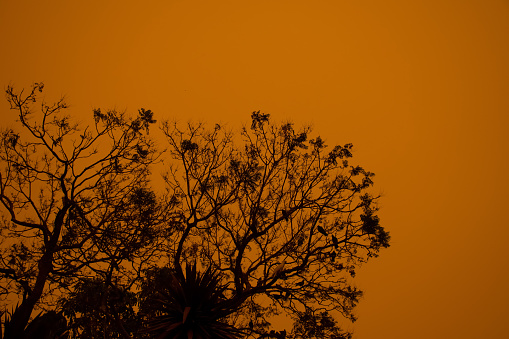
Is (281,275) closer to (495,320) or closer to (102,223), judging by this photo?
(102,223)

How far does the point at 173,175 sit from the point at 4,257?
4932 mm

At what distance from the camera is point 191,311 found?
6.33 metres

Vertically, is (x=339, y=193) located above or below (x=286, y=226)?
above

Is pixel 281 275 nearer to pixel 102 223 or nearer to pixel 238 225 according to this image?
pixel 238 225

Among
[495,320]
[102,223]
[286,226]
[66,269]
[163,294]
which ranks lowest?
[163,294]

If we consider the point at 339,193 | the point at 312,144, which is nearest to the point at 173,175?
the point at 312,144

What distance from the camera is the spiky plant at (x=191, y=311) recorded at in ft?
19.9

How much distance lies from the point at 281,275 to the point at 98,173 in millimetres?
5793

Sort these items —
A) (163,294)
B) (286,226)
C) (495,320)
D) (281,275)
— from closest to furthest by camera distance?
(163,294), (281,275), (286,226), (495,320)

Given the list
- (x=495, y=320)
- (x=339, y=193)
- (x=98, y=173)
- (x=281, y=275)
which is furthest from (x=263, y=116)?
(x=495, y=320)

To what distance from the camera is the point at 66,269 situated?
9.72 metres

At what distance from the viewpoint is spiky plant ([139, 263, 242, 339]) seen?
6055 mm

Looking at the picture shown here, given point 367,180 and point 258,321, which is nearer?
point 367,180

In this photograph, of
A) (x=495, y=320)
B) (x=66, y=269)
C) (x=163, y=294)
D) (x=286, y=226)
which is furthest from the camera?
(x=495, y=320)
